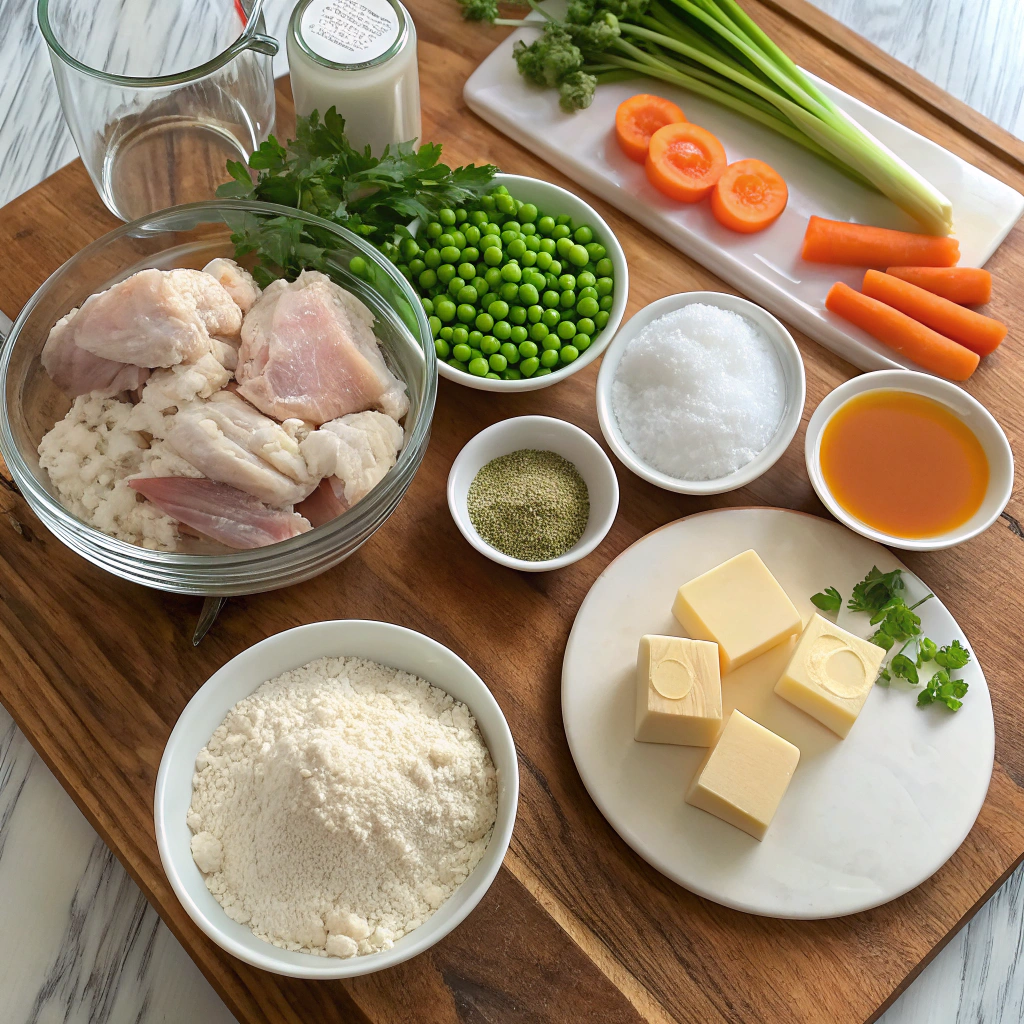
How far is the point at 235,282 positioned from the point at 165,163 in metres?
0.61

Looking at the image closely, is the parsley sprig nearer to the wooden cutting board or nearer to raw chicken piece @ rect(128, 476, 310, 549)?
the wooden cutting board

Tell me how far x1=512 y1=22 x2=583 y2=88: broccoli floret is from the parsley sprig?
4.63 feet

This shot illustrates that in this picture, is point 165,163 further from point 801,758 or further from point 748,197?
point 801,758

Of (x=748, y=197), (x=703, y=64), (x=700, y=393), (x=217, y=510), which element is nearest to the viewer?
(x=217, y=510)

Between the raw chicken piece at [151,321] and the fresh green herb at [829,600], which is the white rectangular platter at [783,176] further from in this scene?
the raw chicken piece at [151,321]

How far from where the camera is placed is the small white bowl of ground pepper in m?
1.91

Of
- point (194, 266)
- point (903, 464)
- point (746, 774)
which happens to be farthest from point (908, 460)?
point (194, 266)

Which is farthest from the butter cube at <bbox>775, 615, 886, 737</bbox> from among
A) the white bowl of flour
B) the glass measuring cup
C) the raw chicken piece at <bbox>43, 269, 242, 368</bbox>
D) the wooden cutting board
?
the glass measuring cup

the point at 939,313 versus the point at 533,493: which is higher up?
the point at 939,313

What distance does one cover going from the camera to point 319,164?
6.38 ft

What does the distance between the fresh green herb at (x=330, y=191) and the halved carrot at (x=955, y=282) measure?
39.6 inches

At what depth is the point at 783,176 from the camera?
2359 millimetres

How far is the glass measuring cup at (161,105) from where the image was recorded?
2.09 meters

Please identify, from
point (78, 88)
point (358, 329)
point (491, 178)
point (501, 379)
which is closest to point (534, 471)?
point (501, 379)
